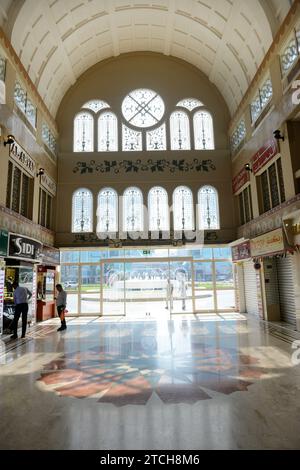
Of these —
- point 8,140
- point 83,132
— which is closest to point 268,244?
point 8,140

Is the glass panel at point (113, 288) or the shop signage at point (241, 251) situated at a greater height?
the shop signage at point (241, 251)

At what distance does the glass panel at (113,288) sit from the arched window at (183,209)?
9.09 feet

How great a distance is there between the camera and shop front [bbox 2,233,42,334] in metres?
7.53

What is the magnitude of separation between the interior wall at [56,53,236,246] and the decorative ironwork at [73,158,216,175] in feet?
0.19

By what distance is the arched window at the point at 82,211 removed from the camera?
11.4m

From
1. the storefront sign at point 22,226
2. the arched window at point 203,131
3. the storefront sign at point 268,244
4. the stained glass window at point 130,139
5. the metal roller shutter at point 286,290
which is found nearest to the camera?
the storefront sign at point 268,244

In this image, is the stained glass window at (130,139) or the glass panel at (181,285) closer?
the glass panel at (181,285)

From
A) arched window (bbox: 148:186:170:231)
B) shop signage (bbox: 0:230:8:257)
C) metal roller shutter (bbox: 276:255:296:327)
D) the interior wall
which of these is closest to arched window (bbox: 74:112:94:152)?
the interior wall

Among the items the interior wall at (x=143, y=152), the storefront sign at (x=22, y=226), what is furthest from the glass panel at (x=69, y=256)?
the storefront sign at (x=22, y=226)

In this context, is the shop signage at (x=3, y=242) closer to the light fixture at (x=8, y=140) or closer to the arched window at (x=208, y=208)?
the light fixture at (x=8, y=140)

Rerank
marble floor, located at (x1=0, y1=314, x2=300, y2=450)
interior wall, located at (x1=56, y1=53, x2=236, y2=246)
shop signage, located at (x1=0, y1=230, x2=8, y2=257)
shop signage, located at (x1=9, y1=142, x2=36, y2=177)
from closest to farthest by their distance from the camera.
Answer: marble floor, located at (x1=0, y1=314, x2=300, y2=450)
shop signage, located at (x1=0, y1=230, x2=8, y2=257)
shop signage, located at (x1=9, y1=142, x2=36, y2=177)
interior wall, located at (x1=56, y1=53, x2=236, y2=246)

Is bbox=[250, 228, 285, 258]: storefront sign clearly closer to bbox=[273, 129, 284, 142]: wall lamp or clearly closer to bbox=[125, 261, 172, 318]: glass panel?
bbox=[273, 129, 284, 142]: wall lamp

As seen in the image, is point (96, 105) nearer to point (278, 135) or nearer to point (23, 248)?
point (23, 248)

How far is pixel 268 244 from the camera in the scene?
26.3 ft
